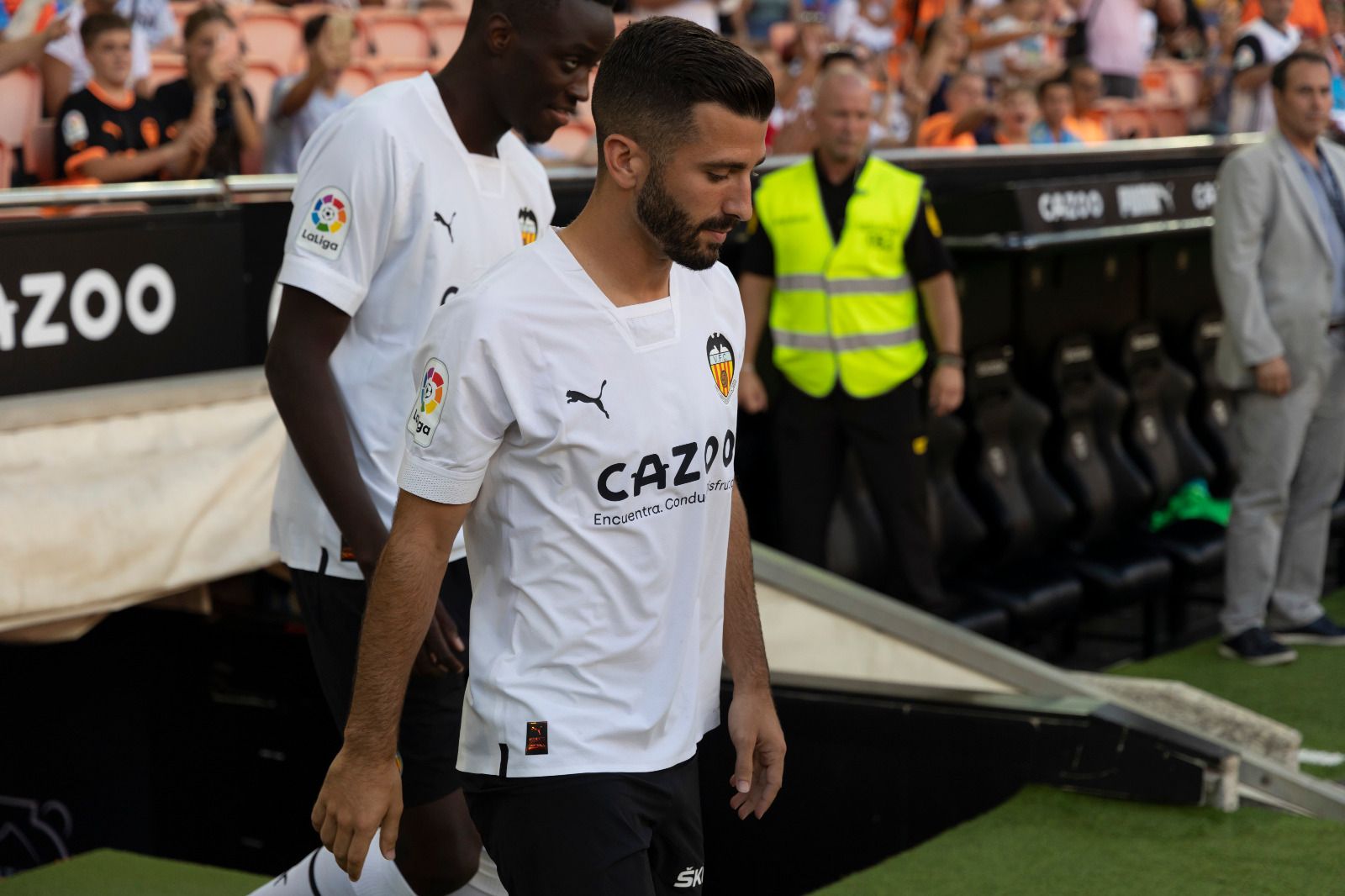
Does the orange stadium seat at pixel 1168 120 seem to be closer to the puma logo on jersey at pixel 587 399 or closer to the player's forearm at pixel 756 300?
the player's forearm at pixel 756 300

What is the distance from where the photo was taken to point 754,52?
31.8ft

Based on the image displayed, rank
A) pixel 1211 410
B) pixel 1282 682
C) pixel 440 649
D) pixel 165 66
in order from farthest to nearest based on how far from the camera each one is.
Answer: pixel 1211 410 < pixel 165 66 < pixel 1282 682 < pixel 440 649

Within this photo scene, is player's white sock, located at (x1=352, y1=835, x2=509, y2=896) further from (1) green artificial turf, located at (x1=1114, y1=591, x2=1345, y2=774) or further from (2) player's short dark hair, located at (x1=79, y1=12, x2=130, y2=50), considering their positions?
(2) player's short dark hair, located at (x1=79, y1=12, x2=130, y2=50)

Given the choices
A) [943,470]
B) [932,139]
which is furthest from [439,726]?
[932,139]

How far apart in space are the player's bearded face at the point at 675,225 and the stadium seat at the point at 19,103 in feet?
16.3

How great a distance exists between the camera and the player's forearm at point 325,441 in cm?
263

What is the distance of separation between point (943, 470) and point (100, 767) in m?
3.62

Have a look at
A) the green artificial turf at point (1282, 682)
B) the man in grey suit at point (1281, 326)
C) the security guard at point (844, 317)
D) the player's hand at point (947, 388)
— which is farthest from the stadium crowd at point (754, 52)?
the green artificial turf at point (1282, 682)

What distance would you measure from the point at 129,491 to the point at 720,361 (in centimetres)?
249

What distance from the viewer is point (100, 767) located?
5523 millimetres

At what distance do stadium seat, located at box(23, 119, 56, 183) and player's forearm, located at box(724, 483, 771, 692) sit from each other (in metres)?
4.78

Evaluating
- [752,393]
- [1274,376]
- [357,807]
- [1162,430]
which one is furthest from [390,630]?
[1162,430]

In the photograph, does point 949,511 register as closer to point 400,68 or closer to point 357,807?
point 400,68

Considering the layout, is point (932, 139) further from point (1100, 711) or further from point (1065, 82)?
point (1100, 711)
